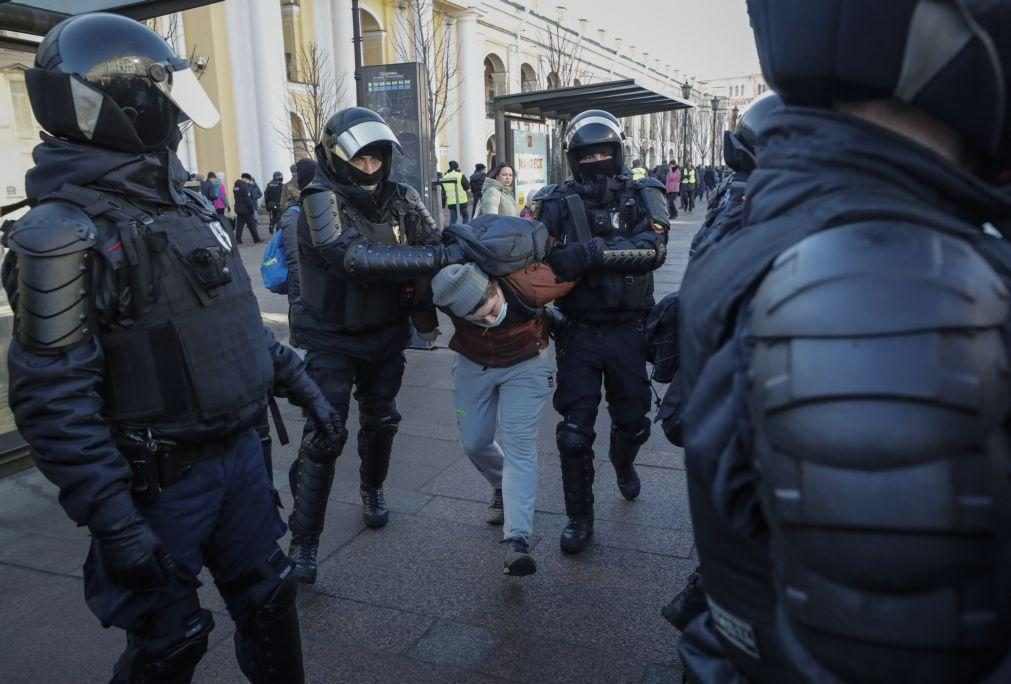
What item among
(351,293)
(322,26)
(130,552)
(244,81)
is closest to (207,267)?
(130,552)

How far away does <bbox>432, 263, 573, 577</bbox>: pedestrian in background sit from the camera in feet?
11.1

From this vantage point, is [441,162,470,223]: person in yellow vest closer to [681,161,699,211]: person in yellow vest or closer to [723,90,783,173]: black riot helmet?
[681,161,699,211]: person in yellow vest

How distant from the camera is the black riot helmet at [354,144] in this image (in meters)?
3.62

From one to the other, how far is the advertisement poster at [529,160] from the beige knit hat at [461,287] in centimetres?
927

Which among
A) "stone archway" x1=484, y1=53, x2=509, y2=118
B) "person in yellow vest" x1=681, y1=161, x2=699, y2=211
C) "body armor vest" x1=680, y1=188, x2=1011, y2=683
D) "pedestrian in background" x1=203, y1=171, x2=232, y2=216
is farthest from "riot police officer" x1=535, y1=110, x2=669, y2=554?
"stone archway" x1=484, y1=53, x2=509, y2=118

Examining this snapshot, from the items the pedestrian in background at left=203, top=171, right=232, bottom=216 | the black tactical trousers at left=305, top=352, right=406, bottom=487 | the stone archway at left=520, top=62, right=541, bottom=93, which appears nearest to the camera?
the black tactical trousers at left=305, top=352, right=406, bottom=487

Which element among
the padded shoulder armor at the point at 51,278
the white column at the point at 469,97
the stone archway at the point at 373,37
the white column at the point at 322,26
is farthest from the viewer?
the white column at the point at 469,97

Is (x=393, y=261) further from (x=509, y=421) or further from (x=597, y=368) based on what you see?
(x=597, y=368)

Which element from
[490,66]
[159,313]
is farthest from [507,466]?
[490,66]

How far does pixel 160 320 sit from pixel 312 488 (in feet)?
5.17

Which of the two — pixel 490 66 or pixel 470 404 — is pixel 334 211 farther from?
pixel 490 66

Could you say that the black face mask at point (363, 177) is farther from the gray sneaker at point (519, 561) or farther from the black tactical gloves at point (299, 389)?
the gray sneaker at point (519, 561)

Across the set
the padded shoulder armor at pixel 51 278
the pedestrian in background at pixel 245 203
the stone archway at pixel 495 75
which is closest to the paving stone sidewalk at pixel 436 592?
the padded shoulder armor at pixel 51 278

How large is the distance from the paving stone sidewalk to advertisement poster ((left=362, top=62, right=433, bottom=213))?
17.8ft
